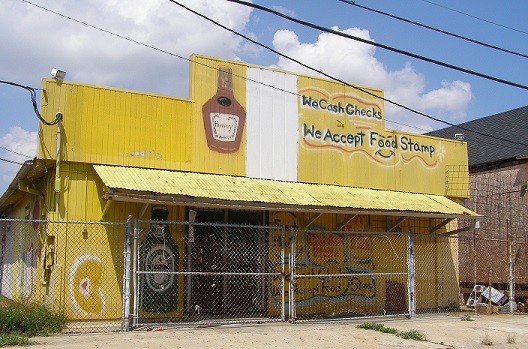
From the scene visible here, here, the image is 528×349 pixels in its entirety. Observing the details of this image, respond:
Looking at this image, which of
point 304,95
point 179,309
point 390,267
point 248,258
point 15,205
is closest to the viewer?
point 179,309

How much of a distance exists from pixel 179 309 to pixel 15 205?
7990mm

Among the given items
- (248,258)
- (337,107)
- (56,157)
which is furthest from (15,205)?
(337,107)

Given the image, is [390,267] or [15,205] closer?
[390,267]

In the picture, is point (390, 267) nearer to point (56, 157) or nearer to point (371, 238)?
point (371, 238)

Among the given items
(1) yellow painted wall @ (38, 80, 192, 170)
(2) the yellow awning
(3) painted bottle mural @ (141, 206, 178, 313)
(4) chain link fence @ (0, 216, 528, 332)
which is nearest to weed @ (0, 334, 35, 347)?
(4) chain link fence @ (0, 216, 528, 332)

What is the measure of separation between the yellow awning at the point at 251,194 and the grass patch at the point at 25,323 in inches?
90.3

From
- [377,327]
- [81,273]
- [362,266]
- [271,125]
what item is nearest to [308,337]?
[377,327]

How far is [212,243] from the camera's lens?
1298cm

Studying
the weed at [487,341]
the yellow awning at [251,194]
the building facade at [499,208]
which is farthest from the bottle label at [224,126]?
the building facade at [499,208]

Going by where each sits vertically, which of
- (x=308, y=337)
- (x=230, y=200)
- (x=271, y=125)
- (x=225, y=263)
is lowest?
(x=308, y=337)

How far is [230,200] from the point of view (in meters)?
11.6

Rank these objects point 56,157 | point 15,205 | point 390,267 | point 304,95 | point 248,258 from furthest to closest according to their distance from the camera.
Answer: point 15,205 → point 390,267 → point 304,95 → point 248,258 → point 56,157

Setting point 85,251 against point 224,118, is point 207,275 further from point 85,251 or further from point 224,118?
point 224,118

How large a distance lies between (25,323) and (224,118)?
6.01 m
